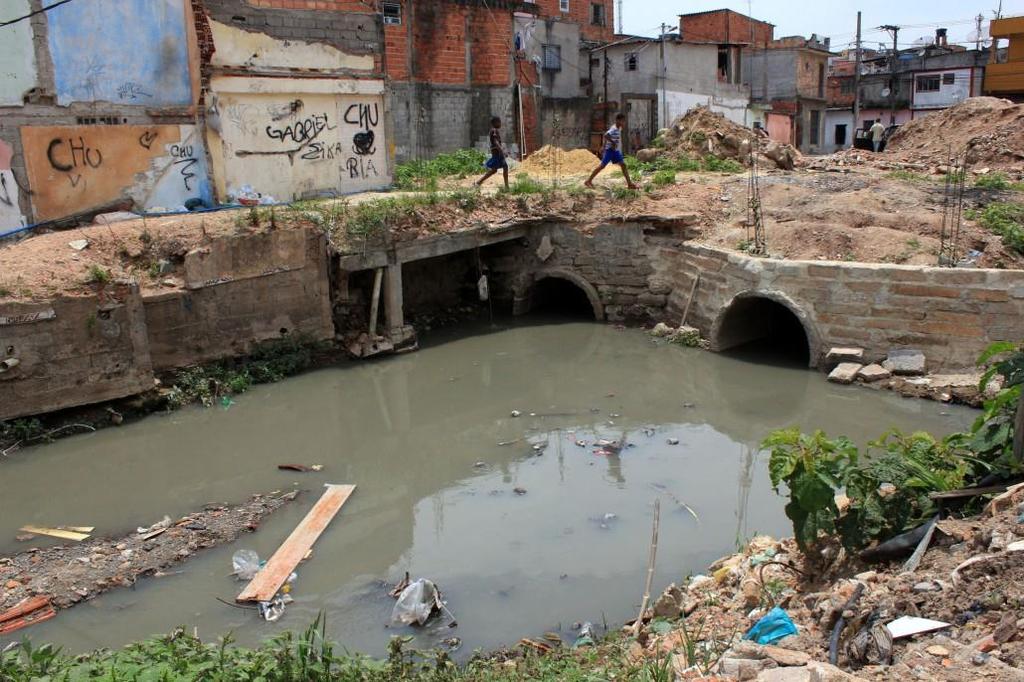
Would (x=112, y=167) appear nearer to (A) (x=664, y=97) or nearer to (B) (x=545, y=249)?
(B) (x=545, y=249)

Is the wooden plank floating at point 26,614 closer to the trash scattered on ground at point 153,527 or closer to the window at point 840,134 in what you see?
the trash scattered on ground at point 153,527

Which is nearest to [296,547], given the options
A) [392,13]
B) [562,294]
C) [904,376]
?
[904,376]

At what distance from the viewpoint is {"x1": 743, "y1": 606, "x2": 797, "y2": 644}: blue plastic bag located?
4.59 meters

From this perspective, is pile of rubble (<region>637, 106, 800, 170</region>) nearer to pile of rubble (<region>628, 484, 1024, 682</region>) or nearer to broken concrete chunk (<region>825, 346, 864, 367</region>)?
broken concrete chunk (<region>825, 346, 864, 367</region>)

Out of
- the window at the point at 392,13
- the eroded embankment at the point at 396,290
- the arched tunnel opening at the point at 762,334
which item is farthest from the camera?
the window at the point at 392,13

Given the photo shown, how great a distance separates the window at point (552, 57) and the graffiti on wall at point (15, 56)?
66.7ft

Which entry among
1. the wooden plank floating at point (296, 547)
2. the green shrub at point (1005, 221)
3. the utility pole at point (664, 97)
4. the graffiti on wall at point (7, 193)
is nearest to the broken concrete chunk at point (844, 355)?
the green shrub at point (1005, 221)

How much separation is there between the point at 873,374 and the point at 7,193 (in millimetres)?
12520

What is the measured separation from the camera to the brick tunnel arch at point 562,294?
16.0 meters

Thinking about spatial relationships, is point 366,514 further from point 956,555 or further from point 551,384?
point 956,555

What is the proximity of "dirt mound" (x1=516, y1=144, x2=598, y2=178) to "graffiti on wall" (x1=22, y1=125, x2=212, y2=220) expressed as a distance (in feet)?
27.7

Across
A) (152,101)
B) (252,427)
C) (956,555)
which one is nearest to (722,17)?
(152,101)

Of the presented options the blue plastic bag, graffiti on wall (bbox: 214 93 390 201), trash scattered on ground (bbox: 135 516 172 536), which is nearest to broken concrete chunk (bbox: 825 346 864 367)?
the blue plastic bag

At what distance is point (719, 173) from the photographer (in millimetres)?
18500
